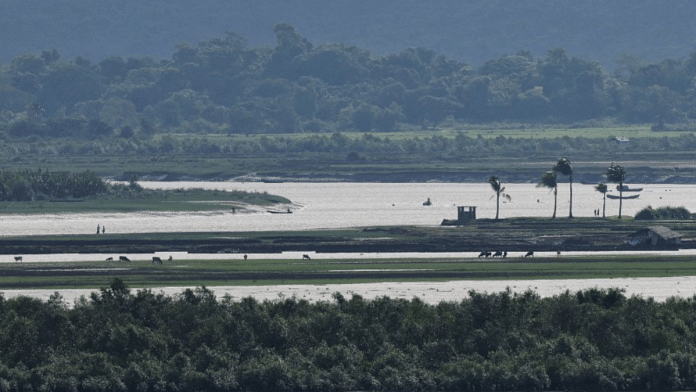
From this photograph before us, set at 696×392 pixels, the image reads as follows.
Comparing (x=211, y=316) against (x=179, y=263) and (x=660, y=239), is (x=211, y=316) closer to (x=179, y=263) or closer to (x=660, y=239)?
(x=179, y=263)

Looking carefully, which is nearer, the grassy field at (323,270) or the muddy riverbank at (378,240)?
the grassy field at (323,270)

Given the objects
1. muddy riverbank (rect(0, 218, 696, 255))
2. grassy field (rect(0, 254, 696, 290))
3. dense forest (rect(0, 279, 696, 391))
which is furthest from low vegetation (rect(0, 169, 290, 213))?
dense forest (rect(0, 279, 696, 391))

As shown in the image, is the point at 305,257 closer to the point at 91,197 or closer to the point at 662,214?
the point at 662,214

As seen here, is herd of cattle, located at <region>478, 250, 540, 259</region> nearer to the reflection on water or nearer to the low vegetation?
the reflection on water

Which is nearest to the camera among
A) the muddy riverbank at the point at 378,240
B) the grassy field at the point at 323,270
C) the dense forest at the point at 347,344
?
the dense forest at the point at 347,344

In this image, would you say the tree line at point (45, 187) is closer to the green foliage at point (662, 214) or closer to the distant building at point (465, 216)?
the distant building at point (465, 216)

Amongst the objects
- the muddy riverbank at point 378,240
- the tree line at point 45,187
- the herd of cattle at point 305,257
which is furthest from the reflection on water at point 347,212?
the herd of cattle at point 305,257

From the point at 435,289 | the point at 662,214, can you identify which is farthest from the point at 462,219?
the point at 435,289
